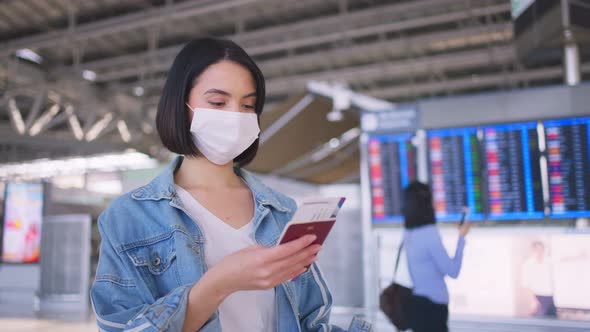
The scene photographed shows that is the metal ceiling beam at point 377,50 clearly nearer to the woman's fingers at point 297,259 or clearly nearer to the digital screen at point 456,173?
the digital screen at point 456,173

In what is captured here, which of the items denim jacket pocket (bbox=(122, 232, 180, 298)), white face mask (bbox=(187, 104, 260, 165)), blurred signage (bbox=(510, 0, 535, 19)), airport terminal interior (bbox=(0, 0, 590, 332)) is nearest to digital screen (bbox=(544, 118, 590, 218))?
airport terminal interior (bbox=(0, 0, 590, 332))

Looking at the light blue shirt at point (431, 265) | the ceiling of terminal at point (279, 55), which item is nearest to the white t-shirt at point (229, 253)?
the light blue shirt at point (431, 265)

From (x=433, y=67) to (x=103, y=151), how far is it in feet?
24.7

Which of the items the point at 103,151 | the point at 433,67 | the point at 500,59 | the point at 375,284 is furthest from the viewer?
the point at 103,151

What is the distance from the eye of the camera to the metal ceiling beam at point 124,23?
27.7 feet

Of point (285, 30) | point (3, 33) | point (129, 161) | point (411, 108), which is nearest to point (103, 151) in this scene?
point (129, 161)

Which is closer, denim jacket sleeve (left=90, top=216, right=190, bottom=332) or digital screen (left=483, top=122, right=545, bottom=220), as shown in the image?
denim jacket sleeve (left=90, top=216, right=190, bottom=332)

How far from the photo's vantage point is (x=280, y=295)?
1226 mm

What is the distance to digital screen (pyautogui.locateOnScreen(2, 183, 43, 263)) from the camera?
866cm

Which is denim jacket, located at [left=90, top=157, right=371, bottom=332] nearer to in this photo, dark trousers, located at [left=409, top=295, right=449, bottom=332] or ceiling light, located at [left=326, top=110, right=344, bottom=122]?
dark trousers, located at [left=409, top=295, right=449, bottom=332]

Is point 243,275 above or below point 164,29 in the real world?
below

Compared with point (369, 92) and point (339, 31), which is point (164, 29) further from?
point (369, 92)

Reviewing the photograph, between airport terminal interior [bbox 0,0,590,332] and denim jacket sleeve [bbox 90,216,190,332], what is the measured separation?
0.03 feet

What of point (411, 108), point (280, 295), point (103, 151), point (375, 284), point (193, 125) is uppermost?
point (103, 151)
